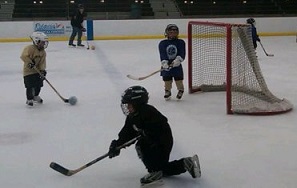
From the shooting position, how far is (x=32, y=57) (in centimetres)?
443

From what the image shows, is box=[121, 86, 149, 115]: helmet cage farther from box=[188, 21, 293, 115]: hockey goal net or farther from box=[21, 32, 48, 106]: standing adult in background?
box=[21, 32, 48, 106]: standing adult in background

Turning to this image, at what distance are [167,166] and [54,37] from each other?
33.8 feet

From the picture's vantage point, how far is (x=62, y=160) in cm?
300

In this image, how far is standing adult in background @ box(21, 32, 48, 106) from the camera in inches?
171

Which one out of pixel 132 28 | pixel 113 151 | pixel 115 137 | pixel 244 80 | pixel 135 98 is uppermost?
pixel 132 28

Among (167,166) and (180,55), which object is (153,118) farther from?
(180,55)

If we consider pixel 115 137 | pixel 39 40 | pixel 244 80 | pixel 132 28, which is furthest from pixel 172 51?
pixel 132 28

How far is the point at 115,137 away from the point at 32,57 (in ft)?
4.58

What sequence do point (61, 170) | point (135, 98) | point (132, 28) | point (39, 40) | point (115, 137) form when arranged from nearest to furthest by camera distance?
point (135, 98) → point (61, 170) → point (115, 137) → point (39, 40) → point (132, 28)

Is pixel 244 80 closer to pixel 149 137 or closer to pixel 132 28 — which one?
pixel 149 137

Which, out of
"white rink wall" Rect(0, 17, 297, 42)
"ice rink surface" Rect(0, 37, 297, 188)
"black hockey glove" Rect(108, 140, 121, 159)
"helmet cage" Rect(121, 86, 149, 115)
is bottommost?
"ice rink surface" Rect(0, 37, 297, 188)

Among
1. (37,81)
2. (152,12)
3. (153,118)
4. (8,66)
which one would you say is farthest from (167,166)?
(152,12)

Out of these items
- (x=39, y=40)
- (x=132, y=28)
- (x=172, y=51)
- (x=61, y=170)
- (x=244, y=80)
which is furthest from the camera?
(x=132, y=28)

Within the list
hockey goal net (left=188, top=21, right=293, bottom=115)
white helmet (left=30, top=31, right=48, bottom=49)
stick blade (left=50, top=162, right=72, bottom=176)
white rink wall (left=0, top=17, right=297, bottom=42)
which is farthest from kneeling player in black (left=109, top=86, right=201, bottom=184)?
white rink wall (left=0, top=17, right=297, bottom=42)
